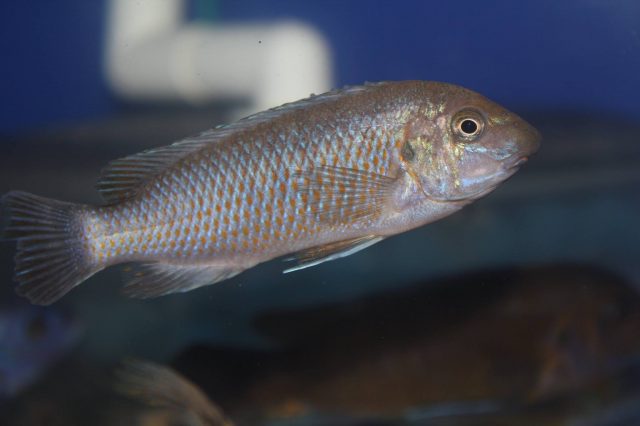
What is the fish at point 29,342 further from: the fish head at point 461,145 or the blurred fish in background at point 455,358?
the fish head at point 461,145

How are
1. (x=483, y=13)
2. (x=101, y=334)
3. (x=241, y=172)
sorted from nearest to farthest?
(x=241, y=172), (x=483, y=13), (x=101, y=334)

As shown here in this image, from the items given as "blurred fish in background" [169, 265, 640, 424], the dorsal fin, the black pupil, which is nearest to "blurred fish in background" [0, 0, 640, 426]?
"blurred fish in background" [169, 265, 640, 424]

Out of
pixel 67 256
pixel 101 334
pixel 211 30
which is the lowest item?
pixel 101 334

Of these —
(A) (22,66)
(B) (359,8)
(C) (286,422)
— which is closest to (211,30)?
(B) (359,8)

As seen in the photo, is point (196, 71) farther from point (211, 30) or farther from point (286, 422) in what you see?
point (286, 422)

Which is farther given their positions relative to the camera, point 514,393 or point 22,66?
point 514,393

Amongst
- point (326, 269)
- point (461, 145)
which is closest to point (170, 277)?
point (461, 145)

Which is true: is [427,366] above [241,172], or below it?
below
